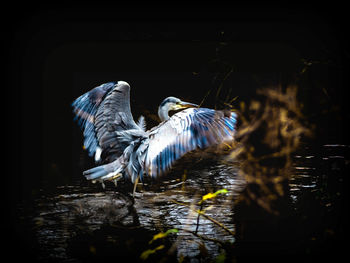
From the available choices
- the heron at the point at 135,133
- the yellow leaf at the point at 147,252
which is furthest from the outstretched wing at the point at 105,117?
the yellow leaf at the point at 147,252

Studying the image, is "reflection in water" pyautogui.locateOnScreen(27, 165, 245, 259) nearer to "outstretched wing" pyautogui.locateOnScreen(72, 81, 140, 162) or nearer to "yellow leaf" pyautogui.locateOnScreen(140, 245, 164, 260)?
"yellow leaf" pyautogui.locateOnScreen(140, 245, 164, 260)

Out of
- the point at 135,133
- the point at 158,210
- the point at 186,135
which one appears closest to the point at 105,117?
the point at 135,133

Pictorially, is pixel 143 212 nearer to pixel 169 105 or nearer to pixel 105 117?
pixel 105 117

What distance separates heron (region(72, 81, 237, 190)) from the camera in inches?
93.3

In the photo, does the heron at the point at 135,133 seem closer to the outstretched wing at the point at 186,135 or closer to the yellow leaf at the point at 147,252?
the outstretched wing at the point at 186,135

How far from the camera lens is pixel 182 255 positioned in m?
2.01

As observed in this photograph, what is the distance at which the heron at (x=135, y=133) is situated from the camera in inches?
93.3

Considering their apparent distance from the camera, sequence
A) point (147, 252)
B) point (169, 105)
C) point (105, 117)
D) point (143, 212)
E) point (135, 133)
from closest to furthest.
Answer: point (147, 252), point (143, 212), point (135, 133), point (105, 117), point (169, 105)

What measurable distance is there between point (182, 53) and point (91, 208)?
52.6 inches

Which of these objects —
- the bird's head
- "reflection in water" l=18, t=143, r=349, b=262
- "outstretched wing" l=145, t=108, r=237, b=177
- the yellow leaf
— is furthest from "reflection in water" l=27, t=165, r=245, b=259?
the bird's head

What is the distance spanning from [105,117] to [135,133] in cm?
31

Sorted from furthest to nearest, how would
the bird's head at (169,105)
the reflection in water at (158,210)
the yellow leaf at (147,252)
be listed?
→ the bird's head at (169,105) → the reflection in water at (158,210) → the yellow leaf at (147,252)

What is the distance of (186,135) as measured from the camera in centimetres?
238

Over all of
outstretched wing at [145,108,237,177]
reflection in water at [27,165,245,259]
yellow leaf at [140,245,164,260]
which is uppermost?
outstretched wing at [145,108,237,177]
